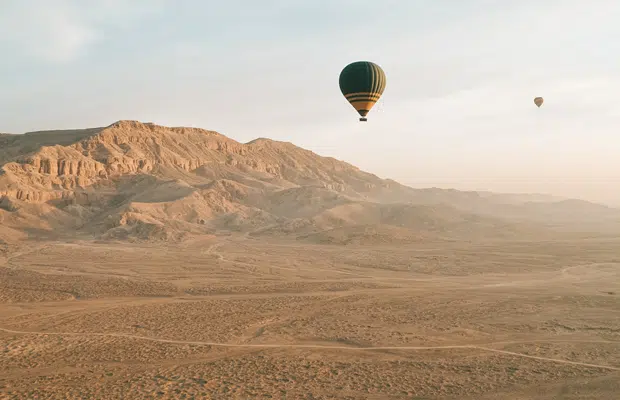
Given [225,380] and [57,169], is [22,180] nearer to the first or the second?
[57,169]

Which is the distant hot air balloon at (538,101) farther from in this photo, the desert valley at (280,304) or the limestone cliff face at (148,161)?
the limestone cliff face at (148,161)

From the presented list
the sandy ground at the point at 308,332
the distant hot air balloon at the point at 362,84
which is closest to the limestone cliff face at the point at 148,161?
the sandy ground at the point at 308,332

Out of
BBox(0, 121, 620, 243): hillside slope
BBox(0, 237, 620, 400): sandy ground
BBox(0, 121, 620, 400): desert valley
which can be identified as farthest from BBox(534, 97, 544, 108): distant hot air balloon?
BBox(0, 237, 620, 400): sandy ground

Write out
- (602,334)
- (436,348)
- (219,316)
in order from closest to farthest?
(436,348), (602,334), (219,316)

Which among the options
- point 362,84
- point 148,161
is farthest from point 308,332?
point 148,161

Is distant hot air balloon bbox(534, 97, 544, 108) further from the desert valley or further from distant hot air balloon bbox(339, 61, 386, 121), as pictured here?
distant hot air balloon bbox(339, 61, 386, 121)

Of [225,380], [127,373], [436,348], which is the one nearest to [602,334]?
[436,348]

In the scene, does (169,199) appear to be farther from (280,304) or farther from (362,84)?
(280,304)
